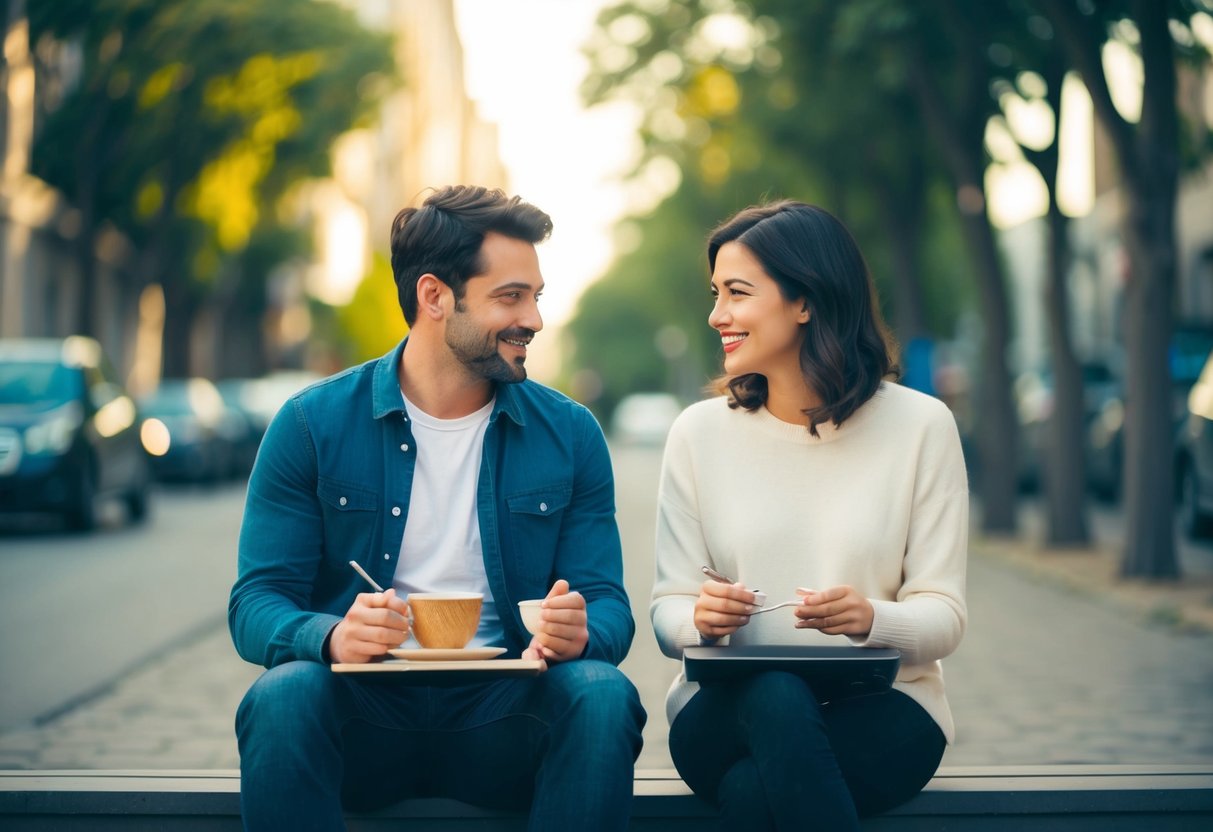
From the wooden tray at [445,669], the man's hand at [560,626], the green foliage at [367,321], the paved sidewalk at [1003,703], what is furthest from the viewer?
the green foliage at [367,321]

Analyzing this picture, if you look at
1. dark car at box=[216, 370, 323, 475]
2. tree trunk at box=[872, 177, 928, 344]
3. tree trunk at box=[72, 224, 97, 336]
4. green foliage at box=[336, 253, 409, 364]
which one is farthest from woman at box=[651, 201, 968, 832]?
green foliage at box=[336, 253, 409, 364]

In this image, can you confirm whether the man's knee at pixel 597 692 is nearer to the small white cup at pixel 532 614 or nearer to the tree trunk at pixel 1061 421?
the small white cup at pixel 532 614

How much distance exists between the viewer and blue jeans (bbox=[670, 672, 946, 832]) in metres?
3.25

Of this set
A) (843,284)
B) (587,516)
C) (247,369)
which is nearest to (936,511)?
(843,284)

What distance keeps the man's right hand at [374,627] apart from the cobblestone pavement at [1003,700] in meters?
2.90

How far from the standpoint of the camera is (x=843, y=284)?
12.5 ft

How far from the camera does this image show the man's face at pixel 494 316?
3.79m

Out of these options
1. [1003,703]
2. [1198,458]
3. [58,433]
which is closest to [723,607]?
[1003,703]

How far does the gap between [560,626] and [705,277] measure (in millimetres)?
22150

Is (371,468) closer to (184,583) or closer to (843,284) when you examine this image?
(843,284)

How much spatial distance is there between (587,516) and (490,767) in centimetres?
66

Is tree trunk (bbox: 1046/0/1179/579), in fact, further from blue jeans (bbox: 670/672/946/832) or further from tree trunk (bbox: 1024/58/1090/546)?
blue jeans (bbox: 670/672/946/832)

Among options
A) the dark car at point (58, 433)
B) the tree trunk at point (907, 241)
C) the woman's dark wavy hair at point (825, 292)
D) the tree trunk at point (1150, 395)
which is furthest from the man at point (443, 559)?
the tree trunk at point (907, 241)

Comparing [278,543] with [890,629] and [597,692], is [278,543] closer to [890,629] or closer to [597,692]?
[597,692]
